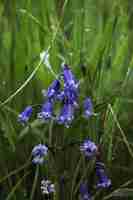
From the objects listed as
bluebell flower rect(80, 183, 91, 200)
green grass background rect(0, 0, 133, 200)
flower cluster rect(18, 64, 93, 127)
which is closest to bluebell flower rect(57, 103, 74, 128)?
flower cluster rect(18, 64, 93, 127)

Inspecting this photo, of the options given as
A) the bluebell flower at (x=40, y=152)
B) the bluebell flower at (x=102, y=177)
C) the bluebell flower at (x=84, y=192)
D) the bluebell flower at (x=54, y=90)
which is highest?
the bluebell flower at (x=54, y=90)

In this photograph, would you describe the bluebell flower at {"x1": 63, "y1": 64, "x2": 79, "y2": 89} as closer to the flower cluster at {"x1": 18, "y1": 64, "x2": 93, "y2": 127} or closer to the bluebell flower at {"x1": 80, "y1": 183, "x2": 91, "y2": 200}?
the flower cluster at {"x1": 18, "y1": 64, "x2": 93, "y2": 127}

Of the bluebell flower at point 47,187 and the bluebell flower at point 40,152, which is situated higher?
the bluebell flower at point 40,152

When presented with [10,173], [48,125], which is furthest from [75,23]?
[10,173]

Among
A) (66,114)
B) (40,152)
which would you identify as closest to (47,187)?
(40,152)

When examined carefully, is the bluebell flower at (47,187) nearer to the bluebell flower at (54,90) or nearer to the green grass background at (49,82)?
the green grass background at (49,82)

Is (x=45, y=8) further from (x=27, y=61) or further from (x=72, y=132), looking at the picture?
A: (x=72, y=132)

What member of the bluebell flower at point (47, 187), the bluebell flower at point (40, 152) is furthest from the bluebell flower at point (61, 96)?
the bluebell flower at point (47, 187)

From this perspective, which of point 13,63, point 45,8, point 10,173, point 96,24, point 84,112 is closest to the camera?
point 84,112

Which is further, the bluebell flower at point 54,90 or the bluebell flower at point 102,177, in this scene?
the bluebell flower at point 102,177
